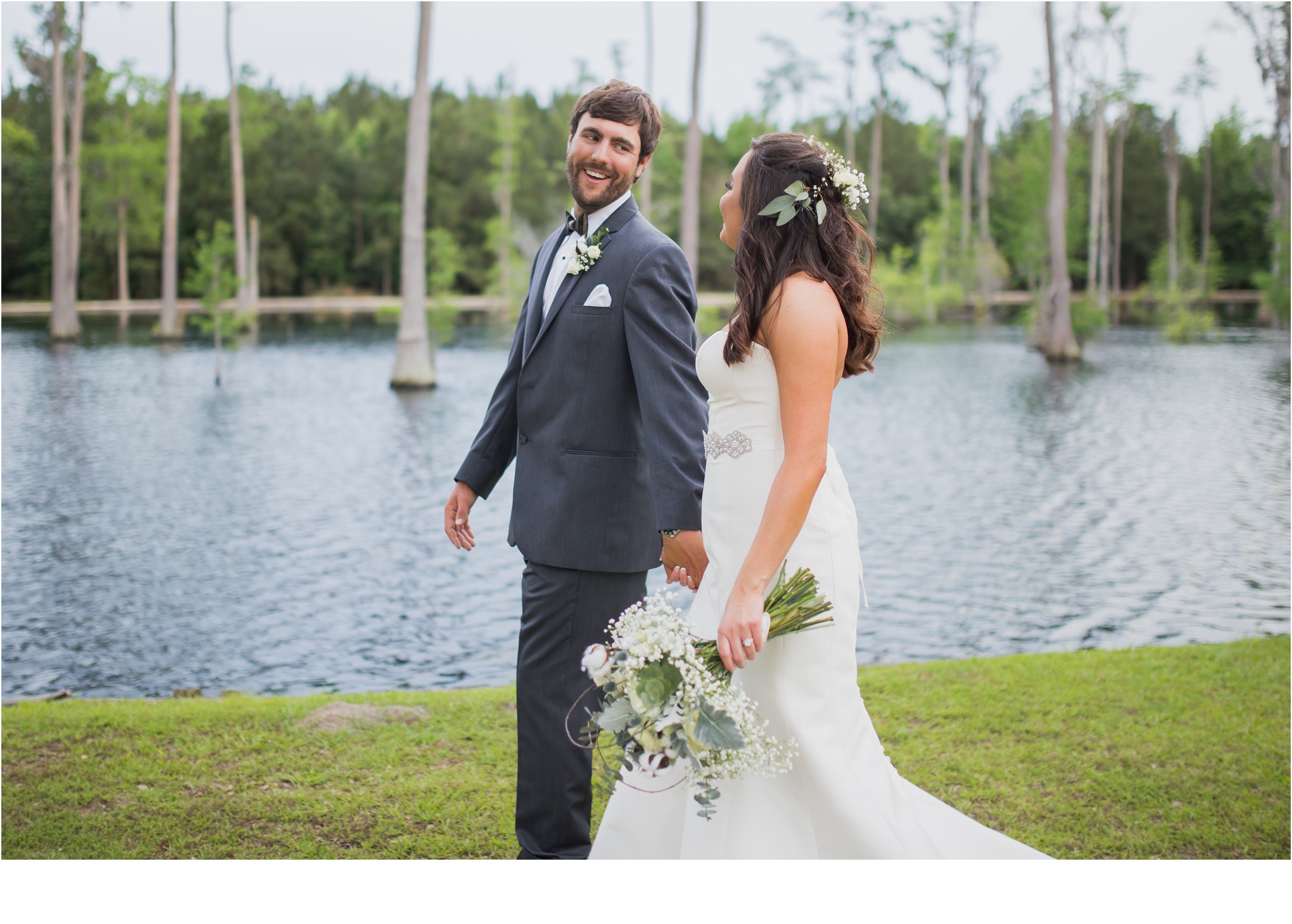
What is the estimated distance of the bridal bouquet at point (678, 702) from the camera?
2143mm

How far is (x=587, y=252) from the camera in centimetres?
279

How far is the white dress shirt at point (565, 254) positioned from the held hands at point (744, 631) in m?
1.05

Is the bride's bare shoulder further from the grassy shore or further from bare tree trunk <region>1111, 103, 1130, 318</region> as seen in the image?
bare tree trunk <region>1111, 103, 1130, 318</region>

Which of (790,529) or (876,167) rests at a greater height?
(876,167)

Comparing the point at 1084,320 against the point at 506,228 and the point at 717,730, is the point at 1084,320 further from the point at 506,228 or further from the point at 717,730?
the point at 717,730

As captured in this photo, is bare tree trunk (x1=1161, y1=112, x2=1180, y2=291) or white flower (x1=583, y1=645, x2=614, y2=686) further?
bare tree trunk (x1=1161, y1=112, x2=1180, y2=291)

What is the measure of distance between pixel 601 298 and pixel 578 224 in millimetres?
312

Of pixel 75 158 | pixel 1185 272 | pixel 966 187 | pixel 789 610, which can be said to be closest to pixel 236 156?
pixel 75 158

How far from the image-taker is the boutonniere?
2781mm

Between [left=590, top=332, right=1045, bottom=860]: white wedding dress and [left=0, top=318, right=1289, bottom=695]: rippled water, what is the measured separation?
140 inches

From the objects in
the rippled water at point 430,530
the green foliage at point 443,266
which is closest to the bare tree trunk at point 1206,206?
the rippled water at point 430,530

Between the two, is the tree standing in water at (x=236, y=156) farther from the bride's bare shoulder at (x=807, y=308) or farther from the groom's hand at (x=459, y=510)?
the bride's bare shoulder at (x=807, y=308)

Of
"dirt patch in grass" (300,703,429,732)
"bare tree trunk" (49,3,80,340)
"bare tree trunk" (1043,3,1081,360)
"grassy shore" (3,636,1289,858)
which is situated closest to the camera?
"grassy shore" (3,636,1289,858)

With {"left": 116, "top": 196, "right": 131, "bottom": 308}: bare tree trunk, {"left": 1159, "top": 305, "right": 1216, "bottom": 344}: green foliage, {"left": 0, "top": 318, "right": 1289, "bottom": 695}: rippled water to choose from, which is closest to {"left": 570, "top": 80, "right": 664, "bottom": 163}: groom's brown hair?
{"left": 0, "top": 318, "right": 1289, "bottom": 695}: rippled water
